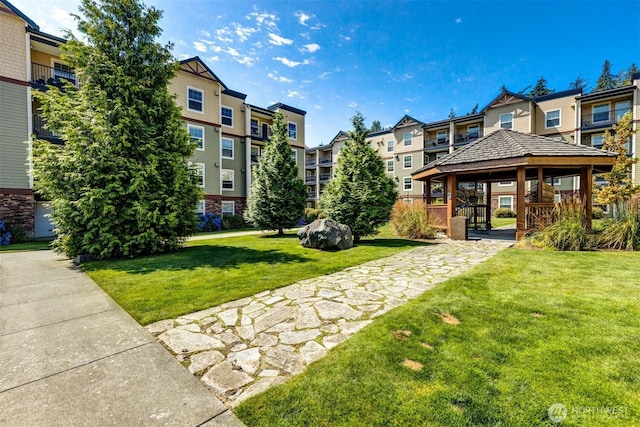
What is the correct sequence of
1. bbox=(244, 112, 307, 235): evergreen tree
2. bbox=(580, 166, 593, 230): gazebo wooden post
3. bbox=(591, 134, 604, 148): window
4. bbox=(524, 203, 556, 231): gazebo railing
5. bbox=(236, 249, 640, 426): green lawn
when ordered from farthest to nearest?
bbox=(591, 134, 604, 148): window
bbox=(244, 112, 307, 235): evergreen tree
bbox=(580, 166, 593, 230): gazebo wooden post
bbox=(524, 203, 556, 231): gazebo railing
bbox=(236, 249, 640, 426): green lawn

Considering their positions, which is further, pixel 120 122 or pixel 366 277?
pixel 120 122

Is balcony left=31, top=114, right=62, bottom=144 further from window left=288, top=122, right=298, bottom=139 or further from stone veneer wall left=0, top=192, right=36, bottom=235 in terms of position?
window left=288, top=122, right=298, bottom=139

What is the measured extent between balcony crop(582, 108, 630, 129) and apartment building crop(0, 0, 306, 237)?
958 inches

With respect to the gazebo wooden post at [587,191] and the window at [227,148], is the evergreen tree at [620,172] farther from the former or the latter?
the window at [227,148]

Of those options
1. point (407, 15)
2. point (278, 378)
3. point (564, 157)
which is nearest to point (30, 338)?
point (278, 378)

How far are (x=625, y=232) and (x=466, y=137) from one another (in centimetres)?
2297

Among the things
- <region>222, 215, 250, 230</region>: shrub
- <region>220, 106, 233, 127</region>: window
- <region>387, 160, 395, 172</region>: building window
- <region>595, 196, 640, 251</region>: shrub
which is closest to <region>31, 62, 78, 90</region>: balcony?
<region>220, 106, 233, 127</region>: window

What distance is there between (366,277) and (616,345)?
3.40 metres

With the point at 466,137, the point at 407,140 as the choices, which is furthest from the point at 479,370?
the point at 407,140

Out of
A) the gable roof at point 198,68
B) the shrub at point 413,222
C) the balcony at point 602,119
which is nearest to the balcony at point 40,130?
the gable roof at point 198,68

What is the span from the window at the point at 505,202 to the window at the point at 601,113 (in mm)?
8759

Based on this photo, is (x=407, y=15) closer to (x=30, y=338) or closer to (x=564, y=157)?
(x=564, y=157)

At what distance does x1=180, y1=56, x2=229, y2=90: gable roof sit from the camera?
1896cm

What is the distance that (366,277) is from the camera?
5406 millimetres
